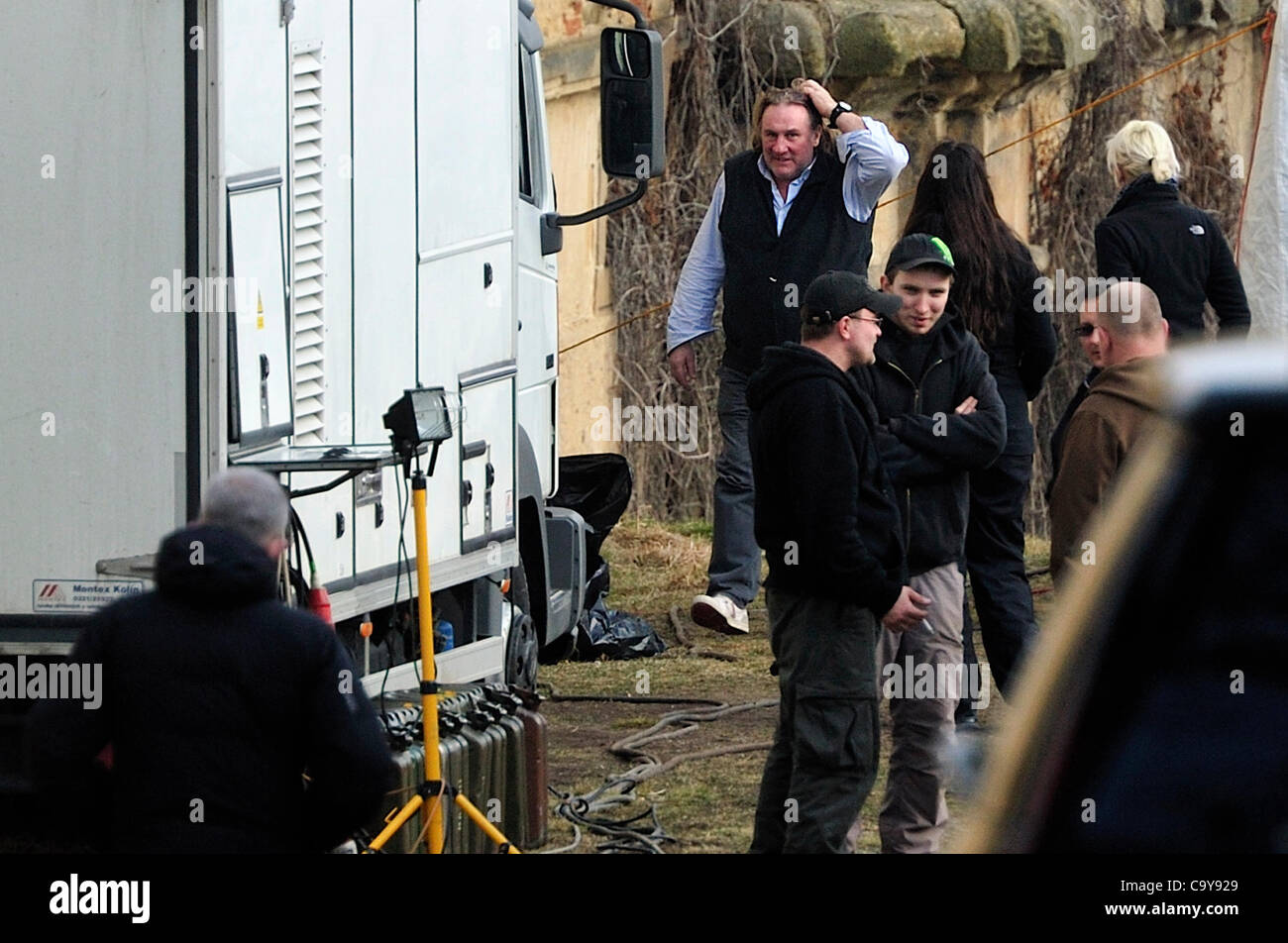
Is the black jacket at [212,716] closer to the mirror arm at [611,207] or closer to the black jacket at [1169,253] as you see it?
the black jacket at [1169,253]

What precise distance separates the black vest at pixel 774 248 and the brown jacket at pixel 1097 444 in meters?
2.98

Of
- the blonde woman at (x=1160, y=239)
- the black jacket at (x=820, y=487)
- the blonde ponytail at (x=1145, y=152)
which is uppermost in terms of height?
the blonde ponytail at (x=1145, y=152)

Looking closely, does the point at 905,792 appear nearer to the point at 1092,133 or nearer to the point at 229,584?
the point at 229,584

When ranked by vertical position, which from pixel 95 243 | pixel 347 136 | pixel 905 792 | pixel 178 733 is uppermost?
pixel 347 136

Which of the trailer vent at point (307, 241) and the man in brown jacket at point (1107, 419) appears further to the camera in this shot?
the trailer vent at point (307, 241)

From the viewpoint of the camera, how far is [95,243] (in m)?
5.20

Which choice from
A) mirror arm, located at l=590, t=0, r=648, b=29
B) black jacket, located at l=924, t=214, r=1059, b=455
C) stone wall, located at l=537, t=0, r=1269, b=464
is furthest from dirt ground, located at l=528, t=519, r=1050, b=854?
stone wall, located at l=537, t=0, r=1269, b=464

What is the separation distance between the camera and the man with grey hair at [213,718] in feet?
11.9

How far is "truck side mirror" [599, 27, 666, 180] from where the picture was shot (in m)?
8.09

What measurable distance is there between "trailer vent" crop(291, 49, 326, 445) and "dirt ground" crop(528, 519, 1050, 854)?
1594 millimetres
